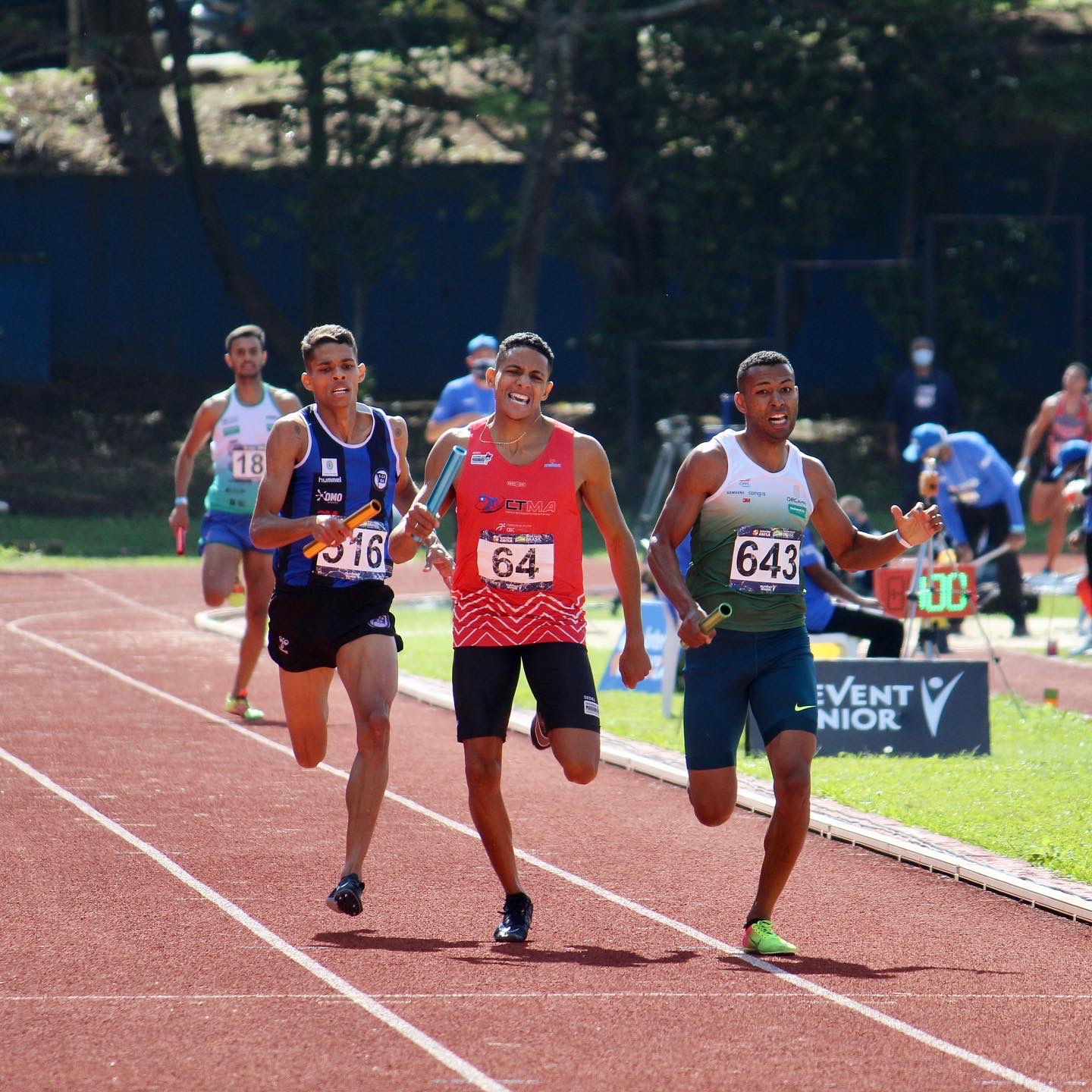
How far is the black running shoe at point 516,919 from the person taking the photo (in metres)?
6.68

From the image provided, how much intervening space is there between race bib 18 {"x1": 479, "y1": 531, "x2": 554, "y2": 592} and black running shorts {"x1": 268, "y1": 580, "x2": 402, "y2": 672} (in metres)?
0.72

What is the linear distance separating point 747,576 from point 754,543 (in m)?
0.12

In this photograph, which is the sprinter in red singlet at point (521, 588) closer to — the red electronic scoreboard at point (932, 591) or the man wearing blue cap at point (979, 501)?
the red electronic scoreboard at point (932, 591)

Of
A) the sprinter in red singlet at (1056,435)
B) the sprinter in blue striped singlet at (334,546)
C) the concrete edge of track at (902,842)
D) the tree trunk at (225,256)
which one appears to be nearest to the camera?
the sprinter in blue striped singlet at (334,546)

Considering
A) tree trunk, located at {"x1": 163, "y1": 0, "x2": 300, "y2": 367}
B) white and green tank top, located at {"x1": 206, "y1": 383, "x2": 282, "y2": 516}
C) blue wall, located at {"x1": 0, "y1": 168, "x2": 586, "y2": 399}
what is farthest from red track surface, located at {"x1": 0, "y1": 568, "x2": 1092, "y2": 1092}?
blue wall, located at {"x1": 0, "y1": 168, "x2": 586, "y2": 399}

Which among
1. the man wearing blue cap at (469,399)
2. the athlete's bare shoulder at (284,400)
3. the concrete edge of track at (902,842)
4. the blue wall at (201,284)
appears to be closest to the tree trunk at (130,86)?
the blue wall at (201,284)

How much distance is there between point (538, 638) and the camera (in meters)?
6.67

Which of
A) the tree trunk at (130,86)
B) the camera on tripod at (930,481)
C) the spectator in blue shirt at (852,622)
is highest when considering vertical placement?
the tree trunk at (130,86)

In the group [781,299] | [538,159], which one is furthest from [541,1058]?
[538,159]

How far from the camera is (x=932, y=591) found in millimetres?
12195

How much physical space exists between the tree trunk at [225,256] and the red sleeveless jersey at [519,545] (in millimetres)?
25267

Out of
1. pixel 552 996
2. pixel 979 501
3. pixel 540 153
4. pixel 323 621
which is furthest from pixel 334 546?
pixel 540 153

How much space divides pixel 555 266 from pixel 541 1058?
29.1 metres

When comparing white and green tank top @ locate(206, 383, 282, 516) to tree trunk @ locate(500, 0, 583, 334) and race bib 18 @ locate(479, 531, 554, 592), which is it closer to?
race bib 18 @ locate(479, 531, 554, 592)
